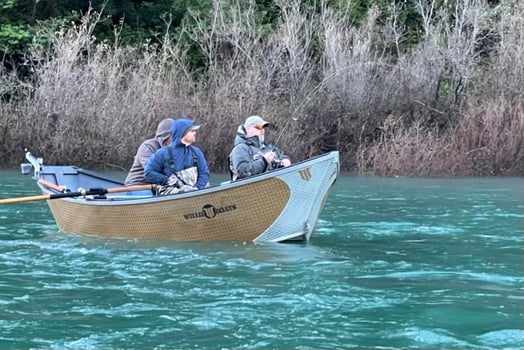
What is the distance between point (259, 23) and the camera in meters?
26.7

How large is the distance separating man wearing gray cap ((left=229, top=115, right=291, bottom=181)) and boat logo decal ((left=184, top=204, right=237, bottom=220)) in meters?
0.42

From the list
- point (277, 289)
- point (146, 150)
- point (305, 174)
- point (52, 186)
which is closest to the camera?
point (277, 289)

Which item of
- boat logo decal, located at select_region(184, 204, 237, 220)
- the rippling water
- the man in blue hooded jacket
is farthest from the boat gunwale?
the rippling water

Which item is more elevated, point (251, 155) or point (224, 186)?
point (251, 155)

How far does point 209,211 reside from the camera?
10.9 meters

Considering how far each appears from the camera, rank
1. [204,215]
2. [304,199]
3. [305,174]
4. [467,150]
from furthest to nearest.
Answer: [467,150], [204,215], [304,199], [305,174]

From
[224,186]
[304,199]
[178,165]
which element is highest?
[178,165]

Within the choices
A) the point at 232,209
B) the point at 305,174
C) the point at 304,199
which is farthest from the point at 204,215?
the point at 305,174

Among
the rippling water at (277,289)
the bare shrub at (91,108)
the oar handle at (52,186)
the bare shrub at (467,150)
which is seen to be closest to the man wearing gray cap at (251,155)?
the rippling water at (277,289)

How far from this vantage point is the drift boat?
34.9ft

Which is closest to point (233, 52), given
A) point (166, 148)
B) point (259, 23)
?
point (259, 23)

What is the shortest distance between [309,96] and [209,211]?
1366cm

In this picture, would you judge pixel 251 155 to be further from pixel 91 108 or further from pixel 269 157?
pixel 91 108

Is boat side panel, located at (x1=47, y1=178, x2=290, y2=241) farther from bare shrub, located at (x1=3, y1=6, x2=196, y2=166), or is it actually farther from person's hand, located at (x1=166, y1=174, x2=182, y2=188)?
bare shrub, located at (x1=3, y1=6, x2=196, y2=166)
